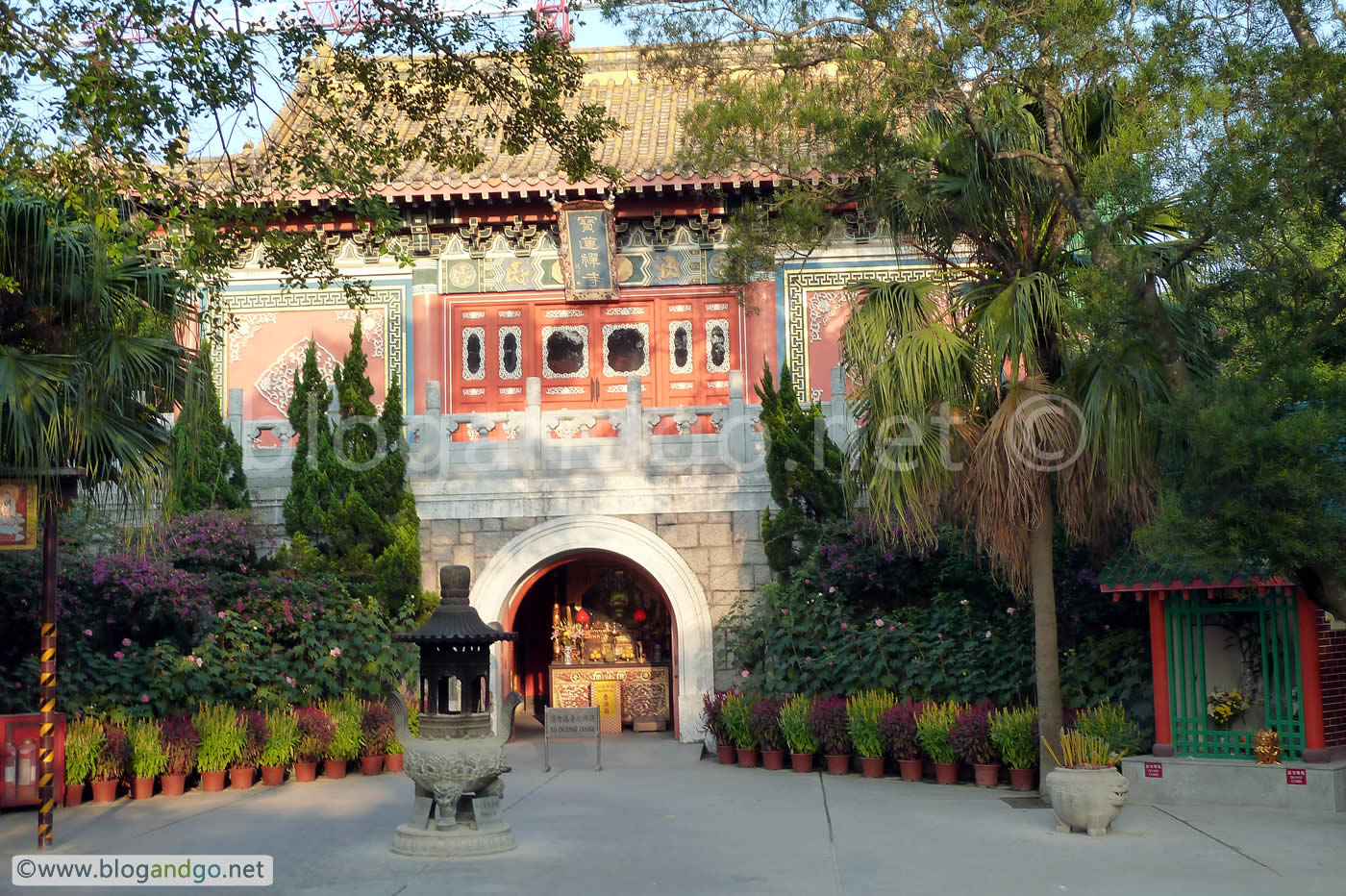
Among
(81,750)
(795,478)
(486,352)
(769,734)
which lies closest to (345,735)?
(81,750)

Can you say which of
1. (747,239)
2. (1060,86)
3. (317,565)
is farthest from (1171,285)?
(317,565)

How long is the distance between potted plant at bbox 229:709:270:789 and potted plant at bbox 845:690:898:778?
5998 millimetres

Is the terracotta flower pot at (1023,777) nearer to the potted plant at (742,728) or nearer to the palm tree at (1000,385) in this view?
the palm tree at (1000,385)

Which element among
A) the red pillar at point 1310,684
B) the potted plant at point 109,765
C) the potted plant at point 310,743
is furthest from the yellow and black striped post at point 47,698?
the red pillar at point 1310,684

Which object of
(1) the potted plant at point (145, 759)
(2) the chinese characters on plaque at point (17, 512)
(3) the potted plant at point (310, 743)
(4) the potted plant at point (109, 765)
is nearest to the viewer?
(2) the chinese characters on plaque at point (17, 512)

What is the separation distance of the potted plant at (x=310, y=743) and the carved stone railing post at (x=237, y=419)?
14.7 feet

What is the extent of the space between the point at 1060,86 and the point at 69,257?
7.83 m

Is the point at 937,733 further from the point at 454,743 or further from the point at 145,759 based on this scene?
the point at 145,759

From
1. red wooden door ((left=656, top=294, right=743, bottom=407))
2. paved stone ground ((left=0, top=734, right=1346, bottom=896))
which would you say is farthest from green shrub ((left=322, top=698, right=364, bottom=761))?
red wooden door ((left=656, top=294, right=743, bottom=407))

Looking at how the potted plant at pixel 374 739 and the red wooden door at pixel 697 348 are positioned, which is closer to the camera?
the potted plant at pixel 374 739

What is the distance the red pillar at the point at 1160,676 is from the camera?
12094mm

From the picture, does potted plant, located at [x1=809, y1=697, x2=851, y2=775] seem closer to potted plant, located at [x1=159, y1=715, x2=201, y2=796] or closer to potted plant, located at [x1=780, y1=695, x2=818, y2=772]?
potted plant, located at [x1=780, y1=695, x2=818, y2=772]

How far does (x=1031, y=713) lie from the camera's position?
12.6m

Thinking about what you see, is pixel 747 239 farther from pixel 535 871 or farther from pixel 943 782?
pixel 535 871
